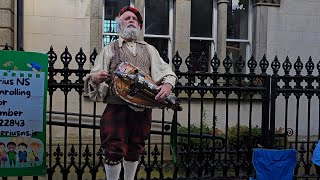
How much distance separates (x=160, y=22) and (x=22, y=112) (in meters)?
5.16

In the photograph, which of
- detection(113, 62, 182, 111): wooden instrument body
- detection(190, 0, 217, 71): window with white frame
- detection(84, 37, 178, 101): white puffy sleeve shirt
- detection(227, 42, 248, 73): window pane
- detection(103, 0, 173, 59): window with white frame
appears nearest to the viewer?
detection(113, 62, 182, 111): wooden instrument body

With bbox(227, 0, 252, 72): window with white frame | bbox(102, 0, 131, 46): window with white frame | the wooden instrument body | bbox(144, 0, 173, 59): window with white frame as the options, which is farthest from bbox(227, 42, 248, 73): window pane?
the wooden instrument body

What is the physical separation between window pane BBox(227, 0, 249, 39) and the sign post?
19.6 feet

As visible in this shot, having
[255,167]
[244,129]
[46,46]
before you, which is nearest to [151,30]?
[46,46]

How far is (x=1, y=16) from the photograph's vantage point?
24.5 feet

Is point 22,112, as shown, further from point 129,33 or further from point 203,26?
point 203,26

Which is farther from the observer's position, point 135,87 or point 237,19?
point 237,19

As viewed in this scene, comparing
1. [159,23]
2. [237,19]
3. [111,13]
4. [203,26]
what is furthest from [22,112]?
[237,19]

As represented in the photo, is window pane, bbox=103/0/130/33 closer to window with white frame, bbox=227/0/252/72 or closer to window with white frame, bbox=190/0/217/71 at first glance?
window with white frame, bbox=190/0/217/71

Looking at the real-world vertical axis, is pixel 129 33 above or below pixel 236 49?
below

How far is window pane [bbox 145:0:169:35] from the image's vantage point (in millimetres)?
9164

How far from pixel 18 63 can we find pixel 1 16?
3388 millimetres

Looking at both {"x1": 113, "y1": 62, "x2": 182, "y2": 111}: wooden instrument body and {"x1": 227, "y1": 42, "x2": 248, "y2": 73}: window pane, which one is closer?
{"x1": 113, "y1": 62, "x2": 182, "y2": 111}: wooden instrument body

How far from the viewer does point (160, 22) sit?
9203 mm
